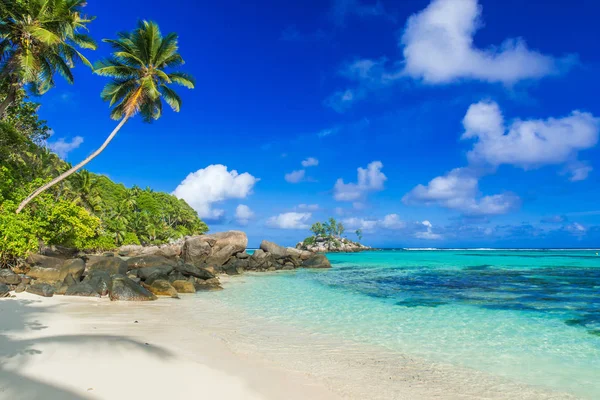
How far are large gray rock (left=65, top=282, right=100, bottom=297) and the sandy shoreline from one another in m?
4.19

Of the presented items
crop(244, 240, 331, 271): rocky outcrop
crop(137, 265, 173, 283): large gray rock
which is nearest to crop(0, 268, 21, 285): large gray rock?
crop(137, 265, 173, 283): large gray rock

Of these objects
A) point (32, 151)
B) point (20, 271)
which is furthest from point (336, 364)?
point (32, 151)

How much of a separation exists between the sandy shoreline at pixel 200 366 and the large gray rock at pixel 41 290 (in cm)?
356

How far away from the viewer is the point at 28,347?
607 cm

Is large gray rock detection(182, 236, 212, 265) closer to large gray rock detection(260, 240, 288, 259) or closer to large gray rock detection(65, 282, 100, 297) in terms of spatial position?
large gray rock detection(260, 240, 288, 259)

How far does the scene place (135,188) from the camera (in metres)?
63.0

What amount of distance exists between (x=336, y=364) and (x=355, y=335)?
259 centimetres

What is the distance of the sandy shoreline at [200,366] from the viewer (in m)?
4.77

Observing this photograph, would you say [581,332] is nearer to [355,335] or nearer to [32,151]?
[355,335]

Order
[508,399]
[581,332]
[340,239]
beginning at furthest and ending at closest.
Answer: [340,239] < [581,332] < [508,399]

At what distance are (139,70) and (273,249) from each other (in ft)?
78.4

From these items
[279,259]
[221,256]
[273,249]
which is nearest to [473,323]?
[221,256]

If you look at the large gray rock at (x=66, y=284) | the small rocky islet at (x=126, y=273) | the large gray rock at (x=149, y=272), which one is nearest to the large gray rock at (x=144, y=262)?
the small rocky islet at (x=126, y=273)

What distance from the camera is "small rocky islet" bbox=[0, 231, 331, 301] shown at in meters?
13.3
